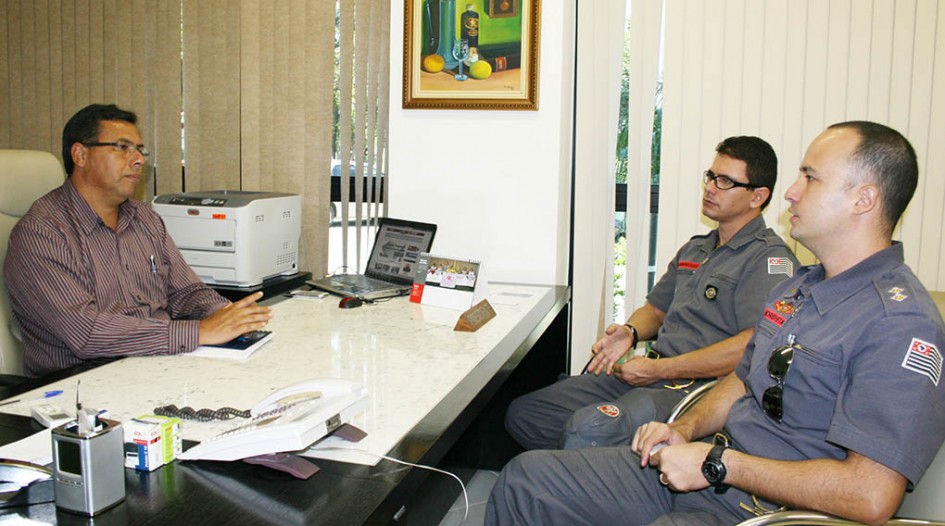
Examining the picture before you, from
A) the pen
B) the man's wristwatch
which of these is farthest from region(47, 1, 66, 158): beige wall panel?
the man's wristwatch

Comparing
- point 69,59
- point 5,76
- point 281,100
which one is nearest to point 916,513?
point 281,100

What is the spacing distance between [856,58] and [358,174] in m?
2.20

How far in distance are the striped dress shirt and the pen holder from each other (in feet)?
2.91

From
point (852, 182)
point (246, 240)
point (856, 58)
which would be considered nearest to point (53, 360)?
point (246, 240)

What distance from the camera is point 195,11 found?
3.96 m

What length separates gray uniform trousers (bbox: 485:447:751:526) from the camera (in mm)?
1841

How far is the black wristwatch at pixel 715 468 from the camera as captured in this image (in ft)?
5.38

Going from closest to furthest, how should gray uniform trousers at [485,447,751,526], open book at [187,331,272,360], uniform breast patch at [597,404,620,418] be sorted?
gray uniform trousers at [485,447,751,526] < open book at [187,331,272,360] < uniform breast patch at [597,404,620,418]

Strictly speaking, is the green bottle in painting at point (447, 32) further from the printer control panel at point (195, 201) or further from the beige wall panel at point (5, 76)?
the beige wall panel at point (5, 76)

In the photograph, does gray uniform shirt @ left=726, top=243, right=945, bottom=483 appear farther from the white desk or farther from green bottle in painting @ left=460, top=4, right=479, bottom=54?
green bottle in painting @ left=460, top=4, right=479, bottom=54

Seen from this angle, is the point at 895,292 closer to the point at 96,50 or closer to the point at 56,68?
the point at 96,50

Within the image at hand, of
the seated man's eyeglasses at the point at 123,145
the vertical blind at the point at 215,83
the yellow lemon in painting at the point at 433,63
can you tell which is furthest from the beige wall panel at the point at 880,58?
the seated man's eyeglasses at the point at 123,145

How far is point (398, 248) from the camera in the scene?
309cm

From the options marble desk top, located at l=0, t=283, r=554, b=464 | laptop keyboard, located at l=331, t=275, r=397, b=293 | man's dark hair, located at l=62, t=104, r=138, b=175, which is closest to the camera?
marble desk top, located at l=0, t=283, r=554, b=464
